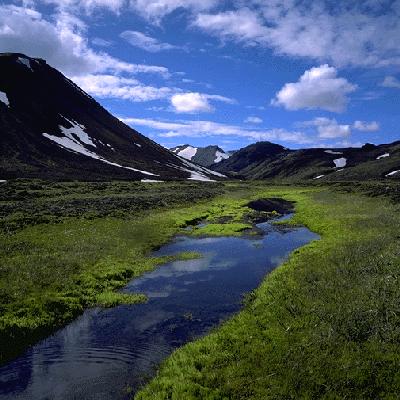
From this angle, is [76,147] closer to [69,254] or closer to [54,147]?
[54,147]

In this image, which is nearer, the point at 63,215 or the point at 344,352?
the point at 344,352

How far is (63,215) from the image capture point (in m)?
51.0

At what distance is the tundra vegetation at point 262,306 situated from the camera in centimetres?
1409

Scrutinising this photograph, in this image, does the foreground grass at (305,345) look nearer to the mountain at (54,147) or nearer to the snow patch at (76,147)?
the mountain at (54,147)

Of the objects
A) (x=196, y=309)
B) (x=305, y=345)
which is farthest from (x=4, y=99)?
(x=305, y=345)

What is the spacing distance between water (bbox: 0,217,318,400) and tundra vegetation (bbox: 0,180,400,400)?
0.96m

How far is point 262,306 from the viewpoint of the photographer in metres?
21.0

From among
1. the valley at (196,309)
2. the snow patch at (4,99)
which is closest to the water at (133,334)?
the valley at (196,309)

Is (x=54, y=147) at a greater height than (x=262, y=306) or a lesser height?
greater

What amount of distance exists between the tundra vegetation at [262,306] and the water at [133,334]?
0.96 m

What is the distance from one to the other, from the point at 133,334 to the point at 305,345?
25.5 feet

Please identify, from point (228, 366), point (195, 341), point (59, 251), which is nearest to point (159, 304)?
point (195, 341)

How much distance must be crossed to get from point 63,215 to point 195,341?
122 ft

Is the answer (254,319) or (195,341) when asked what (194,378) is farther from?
(254,319)
